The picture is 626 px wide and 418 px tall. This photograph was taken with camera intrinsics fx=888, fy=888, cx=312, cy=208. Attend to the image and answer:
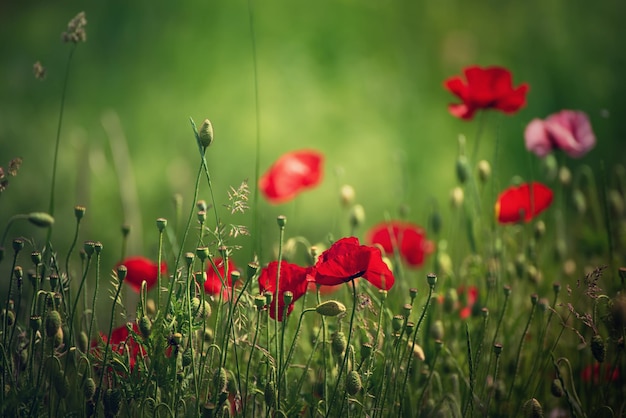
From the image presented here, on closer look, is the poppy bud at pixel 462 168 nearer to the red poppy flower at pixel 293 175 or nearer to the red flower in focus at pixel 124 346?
the red poppy flower at pixel 293 175

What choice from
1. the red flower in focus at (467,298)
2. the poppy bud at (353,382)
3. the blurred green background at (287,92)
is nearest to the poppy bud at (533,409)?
the poppy bud at (353,382)

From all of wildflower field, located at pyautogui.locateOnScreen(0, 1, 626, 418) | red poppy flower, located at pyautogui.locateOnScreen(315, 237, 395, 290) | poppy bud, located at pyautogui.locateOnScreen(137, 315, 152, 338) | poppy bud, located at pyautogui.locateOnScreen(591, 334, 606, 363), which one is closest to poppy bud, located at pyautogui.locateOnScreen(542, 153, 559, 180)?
wildflower field, located at pyautogui.locateOnScreen(0, 1, 626, 418)

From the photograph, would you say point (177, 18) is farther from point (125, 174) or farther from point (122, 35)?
point (125, 174)

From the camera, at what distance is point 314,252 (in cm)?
125

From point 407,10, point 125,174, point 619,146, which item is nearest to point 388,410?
point 125,174

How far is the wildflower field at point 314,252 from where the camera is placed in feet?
3.66

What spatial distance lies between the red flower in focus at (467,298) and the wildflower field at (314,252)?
10 mm

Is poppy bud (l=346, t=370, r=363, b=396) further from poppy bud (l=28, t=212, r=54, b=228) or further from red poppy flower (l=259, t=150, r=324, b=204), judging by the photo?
red poppy flower (l=259, t=150, r=324, b=204)

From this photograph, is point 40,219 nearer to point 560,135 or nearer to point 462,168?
point 462,168

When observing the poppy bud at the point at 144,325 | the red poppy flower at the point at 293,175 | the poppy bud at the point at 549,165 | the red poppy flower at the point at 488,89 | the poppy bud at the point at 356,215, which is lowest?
the poppy bud at the point at 144,325

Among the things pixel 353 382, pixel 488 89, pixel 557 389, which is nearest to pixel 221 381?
pixel 353 382

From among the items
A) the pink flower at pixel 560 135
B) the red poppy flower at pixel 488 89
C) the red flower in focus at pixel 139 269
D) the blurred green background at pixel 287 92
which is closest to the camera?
the red flower in focus at pixel 139 269

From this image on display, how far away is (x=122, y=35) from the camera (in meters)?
3.13

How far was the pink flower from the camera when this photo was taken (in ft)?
5.31
